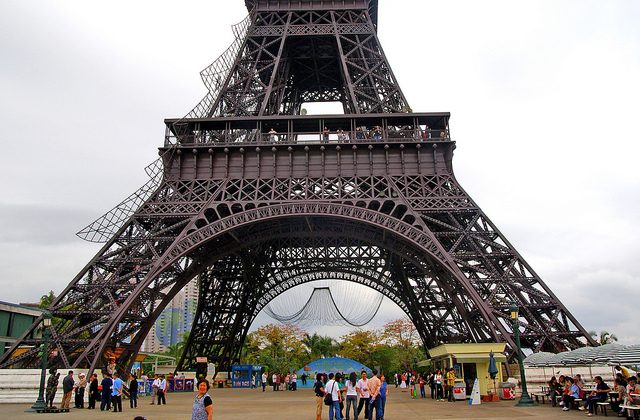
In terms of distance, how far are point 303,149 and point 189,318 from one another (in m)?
169

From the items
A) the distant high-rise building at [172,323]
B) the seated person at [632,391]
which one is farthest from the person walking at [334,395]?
the distant high-rise building at [172,323]

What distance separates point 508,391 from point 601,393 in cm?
727

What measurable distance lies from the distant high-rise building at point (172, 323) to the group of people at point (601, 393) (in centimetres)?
14121

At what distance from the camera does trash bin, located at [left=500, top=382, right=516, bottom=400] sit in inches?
857

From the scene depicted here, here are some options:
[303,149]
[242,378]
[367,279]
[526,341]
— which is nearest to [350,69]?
[303,149]

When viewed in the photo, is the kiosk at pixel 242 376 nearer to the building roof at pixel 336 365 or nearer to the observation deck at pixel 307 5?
the building roof at pixel 336 365

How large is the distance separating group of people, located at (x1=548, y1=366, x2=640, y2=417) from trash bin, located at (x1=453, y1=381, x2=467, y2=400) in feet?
13.9

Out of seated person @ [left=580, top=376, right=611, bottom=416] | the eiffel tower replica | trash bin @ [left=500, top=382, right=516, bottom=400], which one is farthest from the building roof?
seated person @ [left=580, top=376, right=611, bottom=416]

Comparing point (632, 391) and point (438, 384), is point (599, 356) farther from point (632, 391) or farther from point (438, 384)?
point (438, 384)

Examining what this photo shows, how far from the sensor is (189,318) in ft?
606

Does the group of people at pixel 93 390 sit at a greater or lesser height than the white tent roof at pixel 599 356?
lesser

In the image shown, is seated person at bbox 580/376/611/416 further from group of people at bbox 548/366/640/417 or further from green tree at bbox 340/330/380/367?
green tree at bbox 340/330/380/367

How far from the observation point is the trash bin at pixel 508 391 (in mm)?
21756

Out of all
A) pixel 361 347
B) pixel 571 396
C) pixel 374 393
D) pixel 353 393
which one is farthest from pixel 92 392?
pixel 361 347
